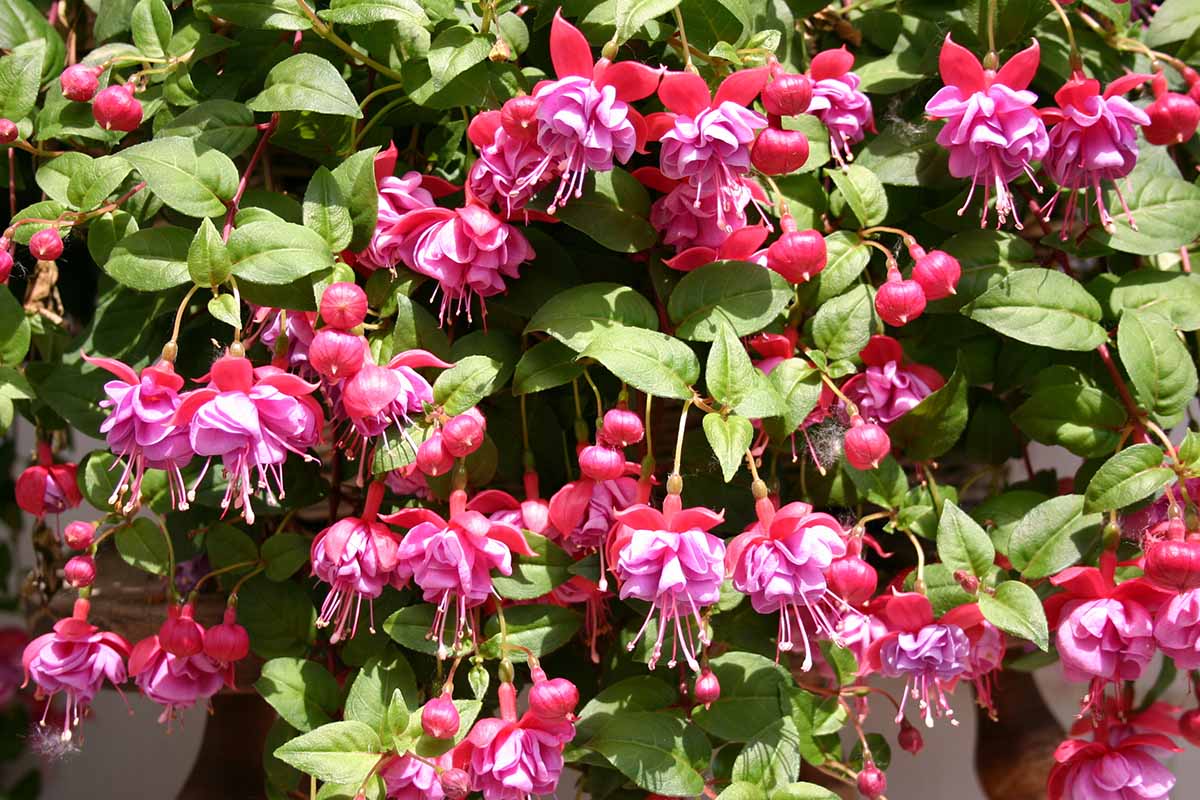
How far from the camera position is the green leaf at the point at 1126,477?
30.2 inches

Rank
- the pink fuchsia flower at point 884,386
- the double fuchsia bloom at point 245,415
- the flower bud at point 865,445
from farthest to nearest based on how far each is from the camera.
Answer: the pink fuchsia flower at point 884,386, the flower bud at point 865,445, the double fuchsia bloom at point 245,415

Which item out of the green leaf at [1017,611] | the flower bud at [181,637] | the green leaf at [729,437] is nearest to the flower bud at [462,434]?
the green leaf at [729,437]

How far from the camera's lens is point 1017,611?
76 cm

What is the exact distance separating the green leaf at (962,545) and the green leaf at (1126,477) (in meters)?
0.08

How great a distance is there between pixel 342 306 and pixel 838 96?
403 mm

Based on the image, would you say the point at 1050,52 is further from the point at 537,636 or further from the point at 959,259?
the point at 537,636

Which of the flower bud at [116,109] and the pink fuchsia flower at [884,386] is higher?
the flower bud at [116,109]

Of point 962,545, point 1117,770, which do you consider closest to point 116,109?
point 962,545

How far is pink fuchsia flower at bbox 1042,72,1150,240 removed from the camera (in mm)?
770

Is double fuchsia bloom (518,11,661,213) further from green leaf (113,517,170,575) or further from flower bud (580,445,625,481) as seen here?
green leaf (113,517,170,575)

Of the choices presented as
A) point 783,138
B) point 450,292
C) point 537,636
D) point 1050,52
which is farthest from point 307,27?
point 1050,52

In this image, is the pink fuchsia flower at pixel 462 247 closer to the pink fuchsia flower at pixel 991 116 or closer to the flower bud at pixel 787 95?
the flower bud at pixel 787 95

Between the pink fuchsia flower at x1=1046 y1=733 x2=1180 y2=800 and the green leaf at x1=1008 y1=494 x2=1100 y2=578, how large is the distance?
141 mm

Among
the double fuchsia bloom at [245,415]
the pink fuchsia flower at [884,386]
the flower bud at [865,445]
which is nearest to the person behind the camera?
the double fuchsia bloom at [245,415]
